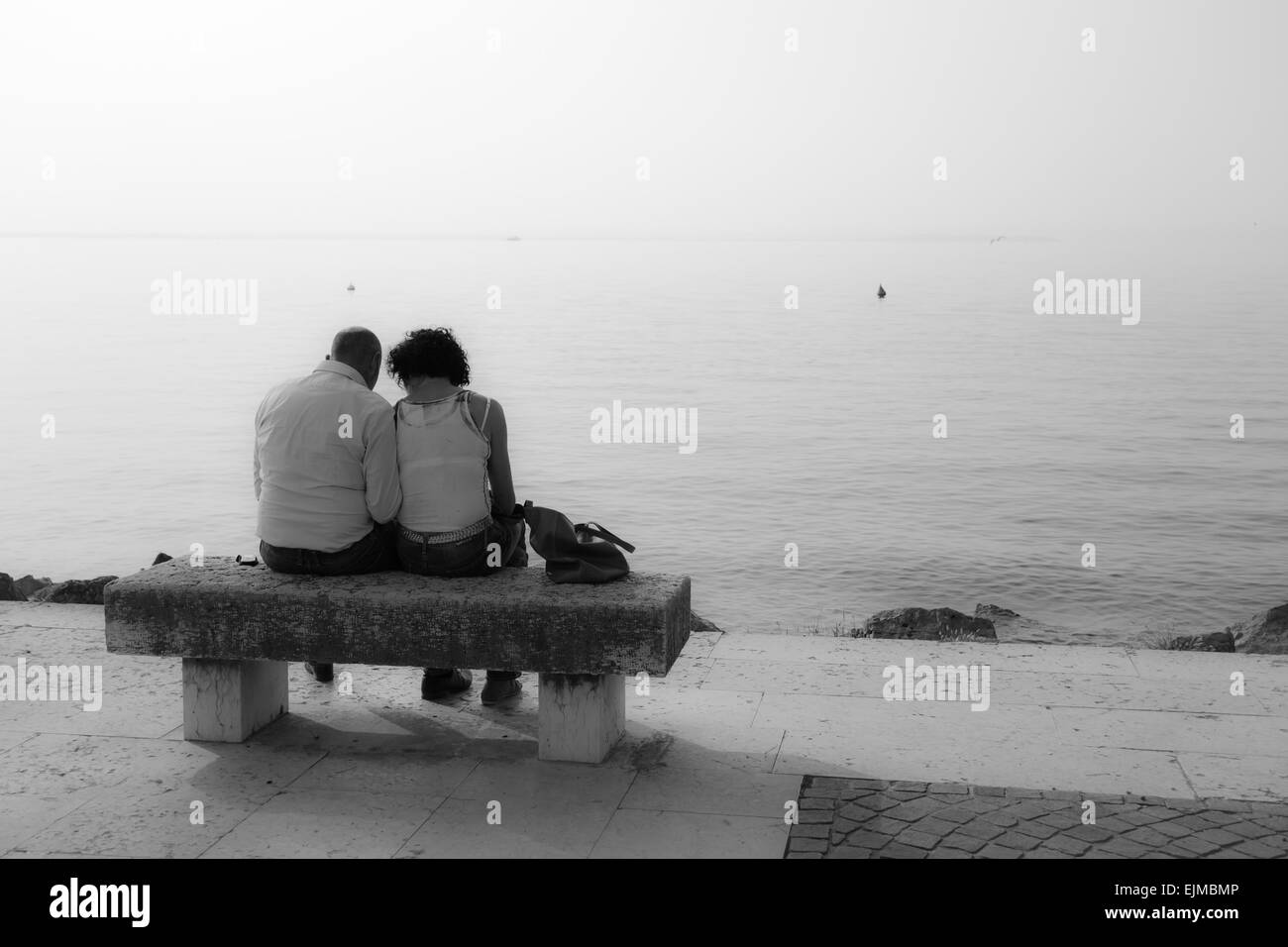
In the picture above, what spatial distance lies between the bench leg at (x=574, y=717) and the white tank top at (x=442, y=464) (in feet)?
2.63

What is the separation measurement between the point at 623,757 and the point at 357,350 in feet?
6.82

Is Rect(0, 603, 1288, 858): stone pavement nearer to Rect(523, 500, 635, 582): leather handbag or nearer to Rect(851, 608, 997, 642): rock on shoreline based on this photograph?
Rect(523, 500, 635, 582): leather handbag

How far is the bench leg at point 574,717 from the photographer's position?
5.75m

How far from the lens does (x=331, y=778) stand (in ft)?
18.5

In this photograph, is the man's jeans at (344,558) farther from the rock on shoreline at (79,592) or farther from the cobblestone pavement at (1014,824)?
the rock on shoreline at (79,592)

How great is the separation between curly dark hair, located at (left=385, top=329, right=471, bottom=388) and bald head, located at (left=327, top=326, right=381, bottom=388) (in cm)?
12

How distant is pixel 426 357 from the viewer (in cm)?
602

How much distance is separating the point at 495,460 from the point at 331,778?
1.48 meters

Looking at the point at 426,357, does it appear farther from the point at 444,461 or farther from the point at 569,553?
the point at 569,553

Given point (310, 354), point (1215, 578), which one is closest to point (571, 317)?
point (310, 354)

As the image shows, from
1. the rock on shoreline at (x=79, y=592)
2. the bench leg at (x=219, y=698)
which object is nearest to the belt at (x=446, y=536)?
the bench leg at (x=219, y=698)

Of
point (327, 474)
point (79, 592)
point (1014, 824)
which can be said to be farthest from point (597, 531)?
point (79, 592)

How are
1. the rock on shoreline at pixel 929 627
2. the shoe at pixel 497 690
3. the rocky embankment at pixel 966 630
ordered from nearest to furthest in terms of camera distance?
the shoe at pixel 497 690 < the rocky embankment at pixel 966 630 < the rock on shoreline at pixel 929 627

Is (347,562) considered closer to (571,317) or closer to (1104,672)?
(1104,672)
